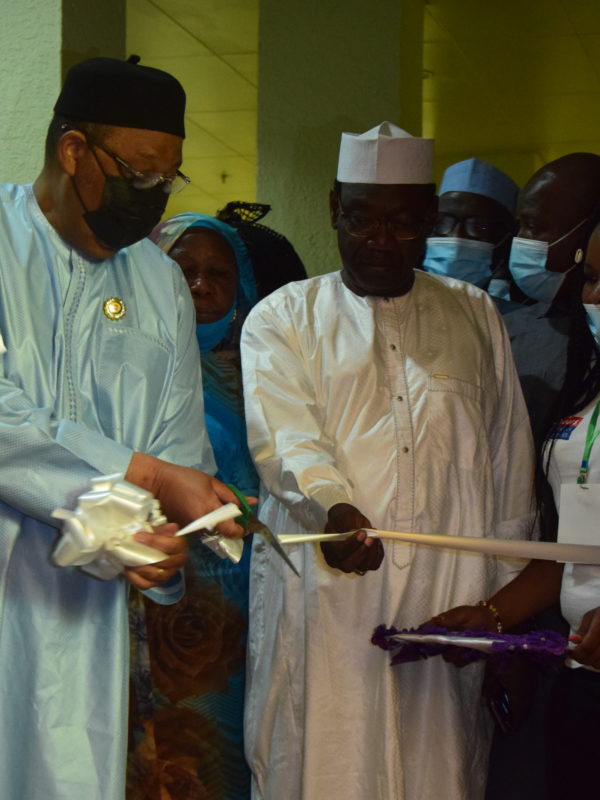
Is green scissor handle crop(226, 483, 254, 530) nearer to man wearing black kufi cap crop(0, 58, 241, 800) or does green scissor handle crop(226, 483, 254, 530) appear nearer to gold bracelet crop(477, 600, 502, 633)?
man wearing black kufi cap crop(0, 58, 241, 800)

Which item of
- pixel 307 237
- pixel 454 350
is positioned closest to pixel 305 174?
pixel 307 237

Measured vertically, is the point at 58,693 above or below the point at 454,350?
below

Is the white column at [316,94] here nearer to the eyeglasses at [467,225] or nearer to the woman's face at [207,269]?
the eyeglasses at [467,225]

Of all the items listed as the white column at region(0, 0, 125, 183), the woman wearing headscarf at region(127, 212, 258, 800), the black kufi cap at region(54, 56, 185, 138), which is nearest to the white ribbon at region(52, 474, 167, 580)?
the black kufi cap at region(54, 56, 185, 138)

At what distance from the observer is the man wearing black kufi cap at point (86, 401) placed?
2.42 m

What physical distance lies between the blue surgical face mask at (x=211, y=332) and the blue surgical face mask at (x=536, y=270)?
3.18 feet

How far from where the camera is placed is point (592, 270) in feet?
10.8

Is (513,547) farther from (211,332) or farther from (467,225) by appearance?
(467,225)

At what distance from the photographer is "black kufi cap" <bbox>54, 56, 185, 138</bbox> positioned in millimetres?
2779

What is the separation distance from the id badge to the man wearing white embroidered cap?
0.47 meters

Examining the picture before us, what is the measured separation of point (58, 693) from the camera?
247cm

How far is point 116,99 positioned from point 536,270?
67.3 inches

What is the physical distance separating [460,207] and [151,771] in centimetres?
255

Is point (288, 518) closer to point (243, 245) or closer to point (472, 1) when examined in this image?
point (243, 245)
